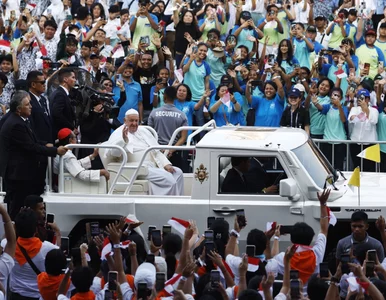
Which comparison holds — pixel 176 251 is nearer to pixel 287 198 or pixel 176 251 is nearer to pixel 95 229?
pixel 95 229

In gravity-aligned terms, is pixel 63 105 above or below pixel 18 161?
above

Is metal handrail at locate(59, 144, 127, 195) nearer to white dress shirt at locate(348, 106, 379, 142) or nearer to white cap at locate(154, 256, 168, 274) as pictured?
white cap at locate(154, 256, 168, 274)

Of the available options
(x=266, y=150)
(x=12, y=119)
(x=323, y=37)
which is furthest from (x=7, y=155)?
(x=323, y=37)

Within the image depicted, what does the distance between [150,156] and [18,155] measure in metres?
1.53

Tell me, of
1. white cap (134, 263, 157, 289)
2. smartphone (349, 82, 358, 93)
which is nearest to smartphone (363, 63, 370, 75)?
smartphone (349, 82, 358, 93)

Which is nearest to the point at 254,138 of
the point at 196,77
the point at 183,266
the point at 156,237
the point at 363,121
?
the point at 156,237

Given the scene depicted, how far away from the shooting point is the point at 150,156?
1488cm

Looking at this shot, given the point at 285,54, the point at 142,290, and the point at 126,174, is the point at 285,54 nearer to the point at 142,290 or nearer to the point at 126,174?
the point at 126,174

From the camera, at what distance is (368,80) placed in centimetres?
2038

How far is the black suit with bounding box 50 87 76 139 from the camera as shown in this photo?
15430 mm

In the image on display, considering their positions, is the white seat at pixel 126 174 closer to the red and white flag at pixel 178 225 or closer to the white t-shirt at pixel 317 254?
the red and white flag at pixel 178 225

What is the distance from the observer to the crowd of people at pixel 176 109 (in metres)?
10.3

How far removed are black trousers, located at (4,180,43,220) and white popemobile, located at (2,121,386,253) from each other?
6.1 inches

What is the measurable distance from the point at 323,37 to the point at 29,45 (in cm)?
548
